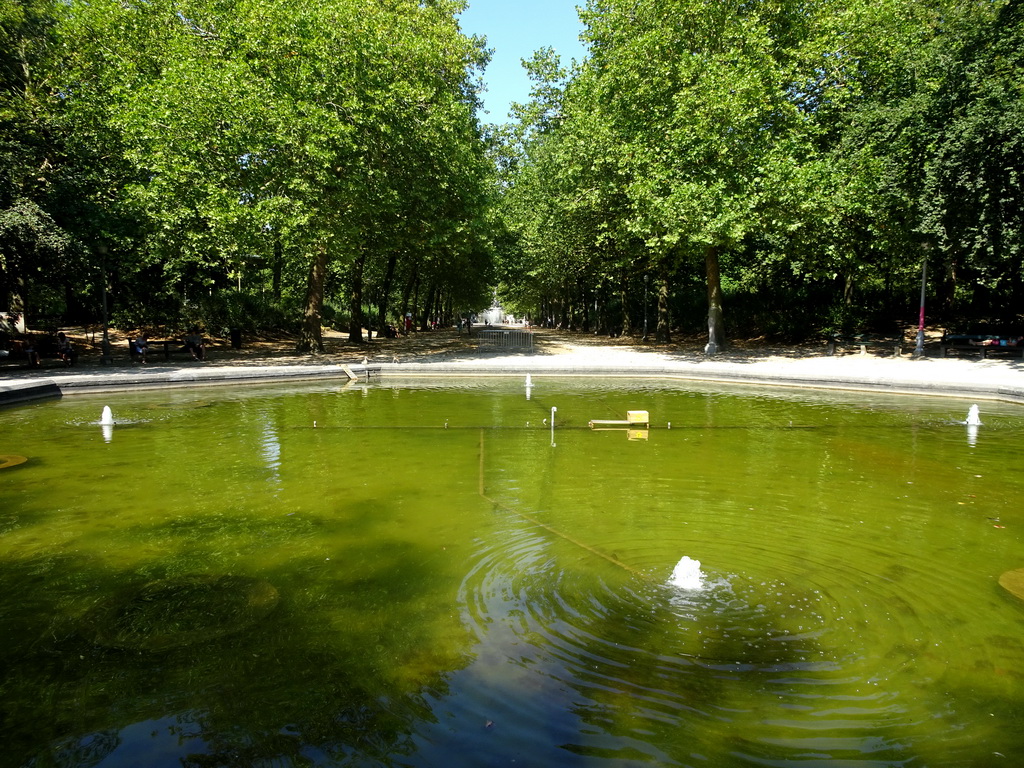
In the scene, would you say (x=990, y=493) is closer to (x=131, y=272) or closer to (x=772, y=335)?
(x=772, y=335)

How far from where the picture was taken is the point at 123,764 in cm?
309

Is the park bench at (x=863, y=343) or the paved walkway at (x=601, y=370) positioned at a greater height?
the park bench at (x=863, y=343)

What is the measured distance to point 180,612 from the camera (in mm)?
4531

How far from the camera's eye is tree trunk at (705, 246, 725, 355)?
25.0m

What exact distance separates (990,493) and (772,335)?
24.8 m

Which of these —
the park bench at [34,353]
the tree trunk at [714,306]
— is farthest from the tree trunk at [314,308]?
the tree trunk at [714,306]

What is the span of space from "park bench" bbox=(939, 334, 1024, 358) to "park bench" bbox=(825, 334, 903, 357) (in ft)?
5.13

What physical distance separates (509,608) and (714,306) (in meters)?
23.2

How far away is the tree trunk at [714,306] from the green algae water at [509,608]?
16.1 m

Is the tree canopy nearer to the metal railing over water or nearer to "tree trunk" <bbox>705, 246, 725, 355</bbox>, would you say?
"tree trunk" <bbox>705, 246, 725, 355</bbox>

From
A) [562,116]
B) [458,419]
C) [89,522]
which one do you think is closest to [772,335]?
[562,116]

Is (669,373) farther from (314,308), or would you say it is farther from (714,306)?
(314,308)

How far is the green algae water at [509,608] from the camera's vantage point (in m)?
3.29

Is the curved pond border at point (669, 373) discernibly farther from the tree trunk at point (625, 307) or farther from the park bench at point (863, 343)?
the tree trunk at point (625, 307)
